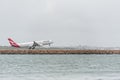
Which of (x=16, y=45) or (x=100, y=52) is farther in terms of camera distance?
(x=16, y=45)

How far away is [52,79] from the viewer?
60844mm

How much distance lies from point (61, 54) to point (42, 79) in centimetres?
9985

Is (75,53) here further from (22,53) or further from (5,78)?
(5,78)

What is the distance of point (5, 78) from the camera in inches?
2427

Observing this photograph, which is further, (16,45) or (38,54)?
(16,45)

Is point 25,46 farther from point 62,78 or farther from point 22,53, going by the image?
point 62,78

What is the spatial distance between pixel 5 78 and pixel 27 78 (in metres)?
2.86

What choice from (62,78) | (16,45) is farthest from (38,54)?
(62,78)

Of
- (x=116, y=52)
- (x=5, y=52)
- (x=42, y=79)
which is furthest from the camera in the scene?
(x=116, y=52)

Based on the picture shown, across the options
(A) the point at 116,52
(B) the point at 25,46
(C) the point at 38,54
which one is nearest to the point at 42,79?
(C) the point at 38,54

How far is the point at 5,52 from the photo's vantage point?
15625cm

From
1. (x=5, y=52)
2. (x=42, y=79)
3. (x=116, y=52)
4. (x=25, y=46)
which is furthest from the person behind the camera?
(x=25, y=46)

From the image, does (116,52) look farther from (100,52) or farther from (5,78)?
(5,78)

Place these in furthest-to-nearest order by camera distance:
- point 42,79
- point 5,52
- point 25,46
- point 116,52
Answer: point 25,46
point 116,52
point 5,52
point 42,79
